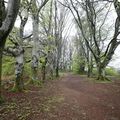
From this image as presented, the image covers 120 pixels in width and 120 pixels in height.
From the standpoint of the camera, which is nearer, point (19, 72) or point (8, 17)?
point (8, 17)

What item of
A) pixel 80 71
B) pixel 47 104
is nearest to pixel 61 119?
pixel 47 104

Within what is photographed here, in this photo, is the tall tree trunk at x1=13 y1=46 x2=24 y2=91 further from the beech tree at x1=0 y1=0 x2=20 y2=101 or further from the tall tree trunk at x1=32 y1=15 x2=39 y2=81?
the beech tree at x1=0 y1=0 x2=20 y2=101

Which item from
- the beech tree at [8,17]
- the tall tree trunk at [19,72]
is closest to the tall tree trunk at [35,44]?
the tall tree trunk at [19,72]

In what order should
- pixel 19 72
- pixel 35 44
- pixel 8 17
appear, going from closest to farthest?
1. pixel 8 17
2. pixel 19 72
3. pixel 35 44

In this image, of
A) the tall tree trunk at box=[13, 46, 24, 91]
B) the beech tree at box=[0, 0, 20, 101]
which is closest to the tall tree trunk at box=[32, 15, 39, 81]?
the tall tree trunk at box=[13, 46, 24, 91]

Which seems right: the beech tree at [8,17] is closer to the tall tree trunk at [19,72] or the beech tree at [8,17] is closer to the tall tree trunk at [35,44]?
the tall tree trunk at [19,72]

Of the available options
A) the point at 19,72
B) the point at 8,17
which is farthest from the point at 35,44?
the point at 8,17

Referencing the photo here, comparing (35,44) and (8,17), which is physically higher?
(35,44)

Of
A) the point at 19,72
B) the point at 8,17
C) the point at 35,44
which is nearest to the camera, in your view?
the point at 8,17

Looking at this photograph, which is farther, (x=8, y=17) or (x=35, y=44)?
(x=35, y=44)

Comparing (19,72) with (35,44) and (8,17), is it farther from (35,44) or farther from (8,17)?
(8,17)

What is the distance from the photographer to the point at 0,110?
28.2 ft

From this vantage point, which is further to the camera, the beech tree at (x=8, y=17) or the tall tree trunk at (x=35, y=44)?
the tall tree trunk at (x=35, y=44)

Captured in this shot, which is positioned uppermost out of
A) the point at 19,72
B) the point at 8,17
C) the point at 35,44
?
the point at 35,44
